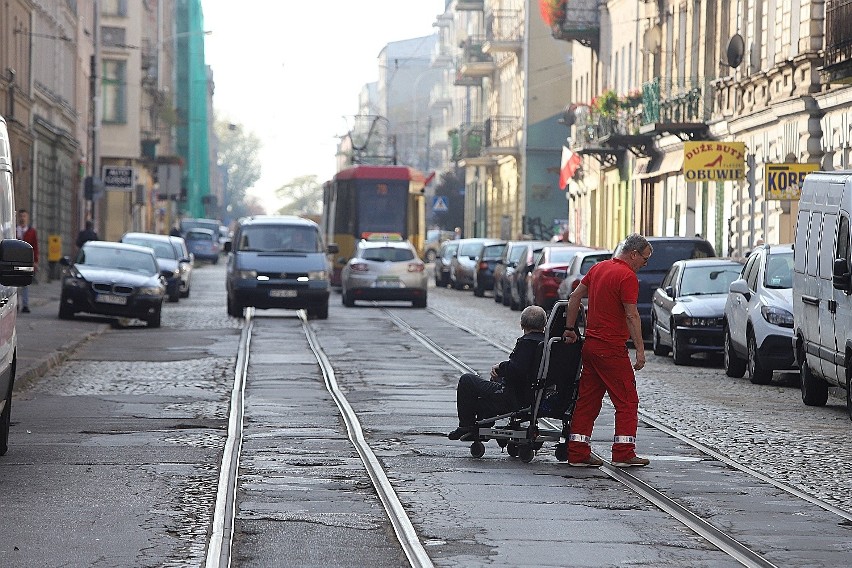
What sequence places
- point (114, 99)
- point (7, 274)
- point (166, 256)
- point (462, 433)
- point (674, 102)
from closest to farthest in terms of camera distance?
point (7, 274) → point (462, 433) → point (166, 256) → point (674, 102) → point (114, 99)

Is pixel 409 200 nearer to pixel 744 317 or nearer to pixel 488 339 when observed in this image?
pixel 488 339

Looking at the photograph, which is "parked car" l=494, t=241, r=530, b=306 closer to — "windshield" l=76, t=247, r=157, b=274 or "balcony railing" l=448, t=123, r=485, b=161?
"windshield" l=76, t=247, r=157, b=274

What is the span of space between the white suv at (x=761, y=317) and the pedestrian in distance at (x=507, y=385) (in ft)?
27.4

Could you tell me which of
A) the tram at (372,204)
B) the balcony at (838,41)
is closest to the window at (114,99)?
the tram at (372,204)

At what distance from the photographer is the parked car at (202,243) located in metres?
90.6

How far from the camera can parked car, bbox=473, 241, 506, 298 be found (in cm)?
→ 5169

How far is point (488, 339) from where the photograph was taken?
30.1 meters

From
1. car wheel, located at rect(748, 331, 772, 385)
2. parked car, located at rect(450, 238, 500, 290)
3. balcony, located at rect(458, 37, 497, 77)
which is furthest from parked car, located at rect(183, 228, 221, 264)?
car wheel, located at rect(748, 331, 772, 385)

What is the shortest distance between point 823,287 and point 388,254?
24.7m

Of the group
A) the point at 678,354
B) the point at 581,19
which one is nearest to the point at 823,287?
the point at 678,354

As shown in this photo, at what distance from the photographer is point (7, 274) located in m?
12.2

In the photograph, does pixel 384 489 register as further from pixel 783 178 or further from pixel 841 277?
pixel 783 178

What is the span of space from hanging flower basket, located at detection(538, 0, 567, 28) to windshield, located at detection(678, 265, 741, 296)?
39051mm

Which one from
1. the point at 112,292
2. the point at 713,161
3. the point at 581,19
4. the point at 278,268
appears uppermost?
the point at 581,19
